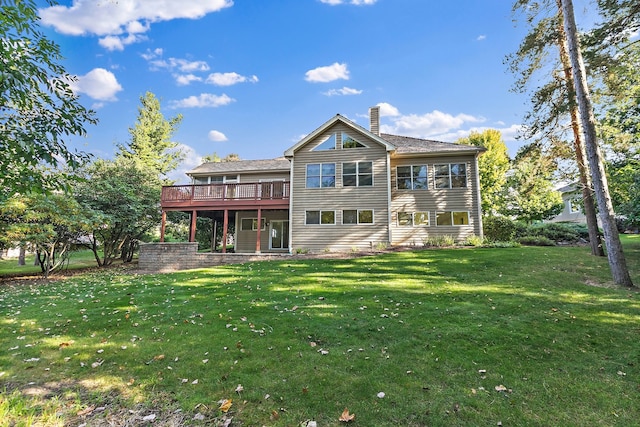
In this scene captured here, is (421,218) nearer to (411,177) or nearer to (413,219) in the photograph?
(413,219)

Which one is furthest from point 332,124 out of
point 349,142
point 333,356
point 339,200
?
point 333,356

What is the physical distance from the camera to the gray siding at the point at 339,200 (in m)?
17.2

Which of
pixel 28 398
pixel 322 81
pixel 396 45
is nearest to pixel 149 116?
pixel 322 81

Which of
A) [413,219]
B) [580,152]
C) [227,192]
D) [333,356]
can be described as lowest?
[333,356]

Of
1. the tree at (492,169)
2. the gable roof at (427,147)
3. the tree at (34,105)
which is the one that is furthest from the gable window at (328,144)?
the tree at (492,169)

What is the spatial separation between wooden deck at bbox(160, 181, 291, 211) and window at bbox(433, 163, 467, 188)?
904 cm

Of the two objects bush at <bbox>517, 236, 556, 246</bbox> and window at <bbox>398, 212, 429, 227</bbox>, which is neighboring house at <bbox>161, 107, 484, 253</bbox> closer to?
window at <bbox>398, 212, 429, 227</bbox>

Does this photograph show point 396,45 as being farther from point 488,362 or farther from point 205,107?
point 205,107

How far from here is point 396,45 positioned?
16656 millimetres

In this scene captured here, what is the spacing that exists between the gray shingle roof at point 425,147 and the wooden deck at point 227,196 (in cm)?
768

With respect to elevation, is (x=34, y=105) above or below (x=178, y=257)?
above

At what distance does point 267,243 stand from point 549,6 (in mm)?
18536

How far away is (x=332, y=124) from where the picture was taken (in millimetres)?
18047

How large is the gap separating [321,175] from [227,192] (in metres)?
6.04
